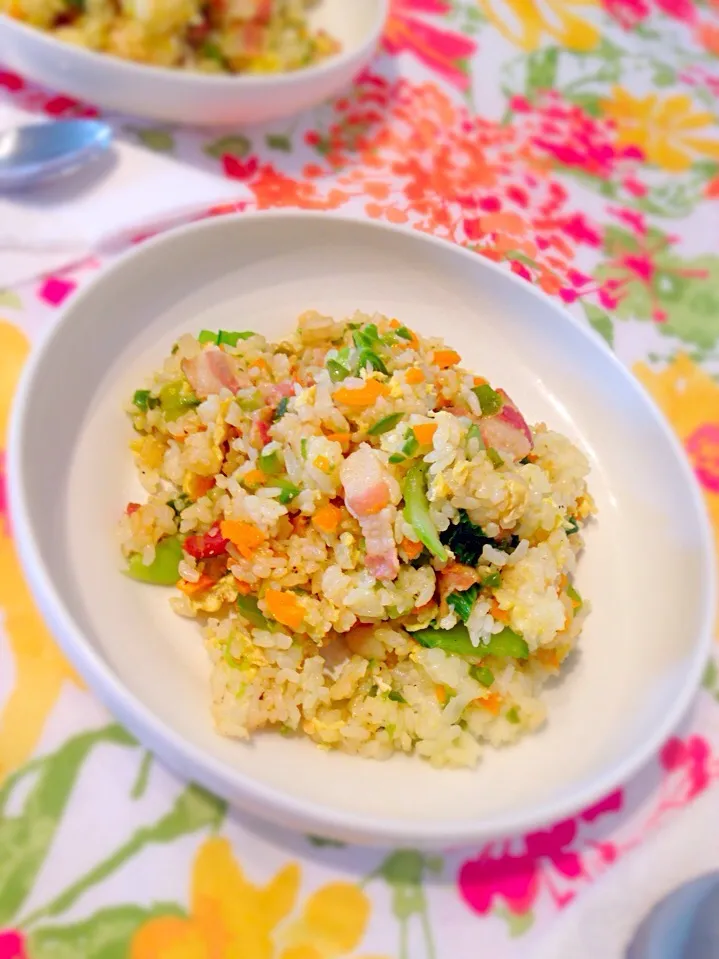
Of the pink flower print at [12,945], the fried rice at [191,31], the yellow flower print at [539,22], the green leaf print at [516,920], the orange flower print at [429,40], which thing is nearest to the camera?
the pink flower print at [12,945]

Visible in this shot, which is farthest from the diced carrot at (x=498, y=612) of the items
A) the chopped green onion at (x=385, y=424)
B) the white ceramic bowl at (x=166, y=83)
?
the white ceramic bowl at (x=166, y=83)

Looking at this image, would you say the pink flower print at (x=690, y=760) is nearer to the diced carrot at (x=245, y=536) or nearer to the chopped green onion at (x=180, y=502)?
the diced carrot at (x=245, y=536)

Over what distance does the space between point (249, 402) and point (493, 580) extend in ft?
2.29

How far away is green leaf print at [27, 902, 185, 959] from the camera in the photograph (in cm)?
133

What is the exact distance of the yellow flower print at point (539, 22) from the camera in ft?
11.4

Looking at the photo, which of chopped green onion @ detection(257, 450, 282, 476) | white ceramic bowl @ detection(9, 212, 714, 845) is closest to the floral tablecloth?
white ceramic bowl @ detection(9, 212, 714, 845)

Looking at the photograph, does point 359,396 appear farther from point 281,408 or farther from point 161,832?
point 161,832

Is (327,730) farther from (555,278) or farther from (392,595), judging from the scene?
(555,278)

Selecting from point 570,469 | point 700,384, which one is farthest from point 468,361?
point 700,384

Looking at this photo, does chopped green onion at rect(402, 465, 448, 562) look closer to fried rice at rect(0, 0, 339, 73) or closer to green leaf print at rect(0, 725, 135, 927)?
green leaf print at rect(0, 725, 135, 927)

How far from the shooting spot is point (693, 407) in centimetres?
265

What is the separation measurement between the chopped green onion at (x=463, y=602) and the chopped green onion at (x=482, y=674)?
0.11 meters

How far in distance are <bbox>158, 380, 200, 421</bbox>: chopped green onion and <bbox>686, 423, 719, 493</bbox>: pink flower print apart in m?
1.64

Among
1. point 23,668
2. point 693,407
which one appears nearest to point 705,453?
point 693,407
